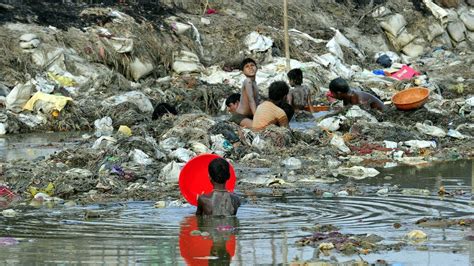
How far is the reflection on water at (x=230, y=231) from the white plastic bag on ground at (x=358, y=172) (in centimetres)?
86

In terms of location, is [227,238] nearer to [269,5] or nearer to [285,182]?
[285,182]

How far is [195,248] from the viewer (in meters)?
7.51

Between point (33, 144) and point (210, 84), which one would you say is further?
point (210, 84)

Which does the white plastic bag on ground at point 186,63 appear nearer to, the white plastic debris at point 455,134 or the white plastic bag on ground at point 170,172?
the white plastic debris at point 455,134

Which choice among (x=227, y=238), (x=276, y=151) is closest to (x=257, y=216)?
(x=227, y=238)

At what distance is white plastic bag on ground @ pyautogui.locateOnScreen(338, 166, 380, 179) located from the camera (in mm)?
11375

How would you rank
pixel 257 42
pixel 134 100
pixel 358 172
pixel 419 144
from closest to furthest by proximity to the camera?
pixel 358 172
pixel 419 144
pixel 134 100
pixel 257 42

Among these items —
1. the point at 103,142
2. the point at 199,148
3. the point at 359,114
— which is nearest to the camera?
the point at 199,148

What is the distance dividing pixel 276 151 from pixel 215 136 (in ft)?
2.36

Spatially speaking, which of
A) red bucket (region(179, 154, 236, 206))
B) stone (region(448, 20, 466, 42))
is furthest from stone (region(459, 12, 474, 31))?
red bucket (region(179, 154, 236, 206))

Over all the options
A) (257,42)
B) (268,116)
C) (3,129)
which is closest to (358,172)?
(268,116)

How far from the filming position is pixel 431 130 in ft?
46.1

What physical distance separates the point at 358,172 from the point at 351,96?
4191 mm

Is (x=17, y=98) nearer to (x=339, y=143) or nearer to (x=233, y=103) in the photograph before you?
(x=233, y=103)
